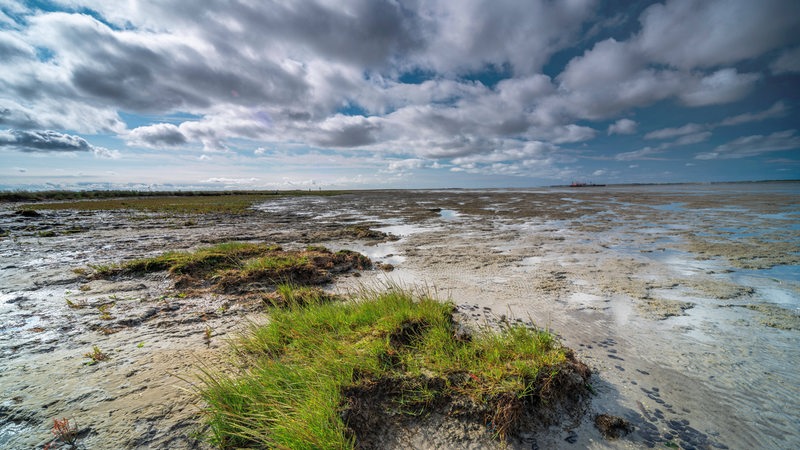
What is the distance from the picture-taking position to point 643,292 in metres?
6.61

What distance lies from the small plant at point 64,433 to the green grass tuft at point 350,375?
106cm

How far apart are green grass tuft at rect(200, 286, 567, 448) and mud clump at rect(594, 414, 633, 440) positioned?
594 millimetres

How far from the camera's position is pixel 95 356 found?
4113 mm

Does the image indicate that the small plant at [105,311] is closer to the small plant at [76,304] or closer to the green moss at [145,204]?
the small plant at [76,304]

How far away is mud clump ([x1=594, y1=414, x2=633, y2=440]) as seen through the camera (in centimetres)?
284

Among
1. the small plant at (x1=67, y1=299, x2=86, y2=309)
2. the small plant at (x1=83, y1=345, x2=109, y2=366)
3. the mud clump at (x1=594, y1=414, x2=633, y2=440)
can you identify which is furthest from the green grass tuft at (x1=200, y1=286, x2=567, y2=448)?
the small plant at (x1=67, y1=299, x2=86, y2=309)

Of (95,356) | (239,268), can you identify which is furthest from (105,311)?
(239,268)

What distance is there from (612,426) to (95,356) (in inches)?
265

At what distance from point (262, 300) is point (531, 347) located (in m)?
5.35

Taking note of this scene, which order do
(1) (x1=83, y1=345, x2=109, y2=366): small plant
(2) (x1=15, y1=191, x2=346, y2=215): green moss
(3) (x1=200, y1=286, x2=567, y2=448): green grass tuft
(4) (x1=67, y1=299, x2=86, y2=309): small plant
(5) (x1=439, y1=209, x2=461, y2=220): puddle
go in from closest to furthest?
(3) (x1=200, y1=286, x2=567, y2=448): green grass tuft
(1) (x1=83, y1=345, x2=109, y2=366): small plant
(4) (x1=67, y1=299, x2=86, y2=309): small plant
(5) (x1=439, y1=209, x2=461, y2=220): puddle
(2) (x1=15, y1=191, x2=346, y2=215): green moss

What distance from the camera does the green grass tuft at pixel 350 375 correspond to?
104 inches

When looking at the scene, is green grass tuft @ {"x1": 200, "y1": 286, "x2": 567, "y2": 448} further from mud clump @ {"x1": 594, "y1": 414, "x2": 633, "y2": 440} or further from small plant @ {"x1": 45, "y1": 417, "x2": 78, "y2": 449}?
small plant @ {"x1": 45, "y1": 417, "x2": 78, "y2": 449}

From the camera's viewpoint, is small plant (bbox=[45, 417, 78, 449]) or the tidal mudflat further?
the tidal mudflat

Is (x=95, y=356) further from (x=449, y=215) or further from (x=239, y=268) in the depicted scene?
(x=449, y=215)
